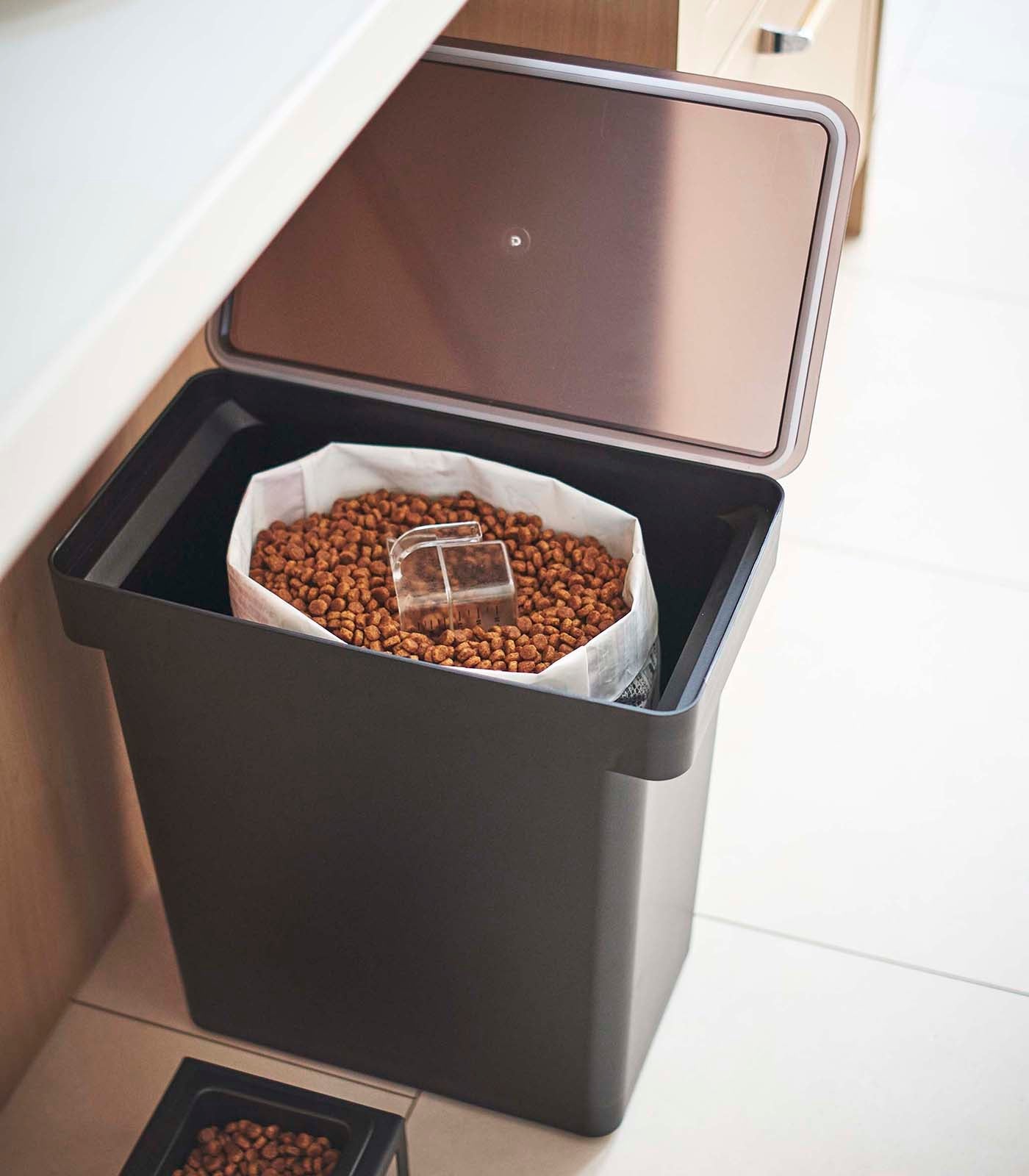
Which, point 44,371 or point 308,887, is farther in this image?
point 308,887

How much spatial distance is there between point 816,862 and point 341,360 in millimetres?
665

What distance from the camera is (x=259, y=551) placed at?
103cm

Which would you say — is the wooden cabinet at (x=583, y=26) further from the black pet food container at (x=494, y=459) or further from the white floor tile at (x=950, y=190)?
the white floor tile at (x=950, y=190)

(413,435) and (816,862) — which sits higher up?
(413,435)

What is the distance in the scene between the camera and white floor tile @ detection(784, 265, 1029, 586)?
70.4 inches

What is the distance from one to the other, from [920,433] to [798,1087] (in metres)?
0.99

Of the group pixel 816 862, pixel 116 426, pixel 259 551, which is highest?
pixel 116 426

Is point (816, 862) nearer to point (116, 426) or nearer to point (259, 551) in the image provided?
point (259, 551)

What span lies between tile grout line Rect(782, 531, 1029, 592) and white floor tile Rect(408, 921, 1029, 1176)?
57 centimetres

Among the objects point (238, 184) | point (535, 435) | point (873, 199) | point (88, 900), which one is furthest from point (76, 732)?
point (873, 199)

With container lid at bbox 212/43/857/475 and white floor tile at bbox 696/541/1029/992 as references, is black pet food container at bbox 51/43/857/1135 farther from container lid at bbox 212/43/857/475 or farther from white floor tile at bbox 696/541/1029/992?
white floor tile at bbox 696/541/1029/992

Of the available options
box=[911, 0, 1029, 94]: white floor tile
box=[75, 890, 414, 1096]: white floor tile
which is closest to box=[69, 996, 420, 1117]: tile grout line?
box=[75, 890, 414, 1096]: white floor tile

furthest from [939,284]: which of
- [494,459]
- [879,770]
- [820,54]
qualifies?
[494,459]

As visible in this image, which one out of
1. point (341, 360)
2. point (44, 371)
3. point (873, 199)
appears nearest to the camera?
point (44, 371)
